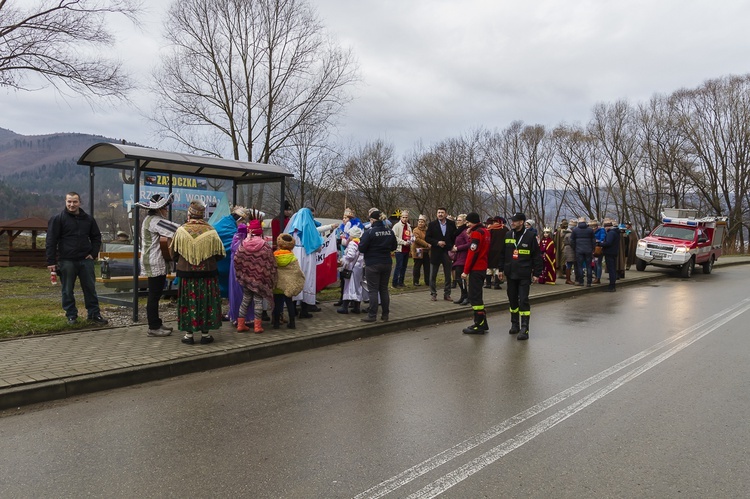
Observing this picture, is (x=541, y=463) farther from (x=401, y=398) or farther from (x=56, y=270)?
(x=56, y=270)

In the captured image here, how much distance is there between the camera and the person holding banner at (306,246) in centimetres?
890

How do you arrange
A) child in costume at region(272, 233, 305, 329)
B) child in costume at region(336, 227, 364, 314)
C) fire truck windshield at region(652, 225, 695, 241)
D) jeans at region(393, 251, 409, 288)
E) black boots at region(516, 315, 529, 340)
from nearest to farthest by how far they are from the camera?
child in costume at region(272, 233, 305, 329), black boots at region(516, 315, 529, 340), child in costume at region(336, 227, 364, 314), jeans at region(393, 251, 409, 288), fire truck windshield at region(652, 225, 695, 241)

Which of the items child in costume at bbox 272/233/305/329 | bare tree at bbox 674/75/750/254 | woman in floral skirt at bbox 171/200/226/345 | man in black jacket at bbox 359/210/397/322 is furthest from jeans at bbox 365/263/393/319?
bare tree at bbox 674/75/750/254

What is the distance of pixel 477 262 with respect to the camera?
8.80 meters

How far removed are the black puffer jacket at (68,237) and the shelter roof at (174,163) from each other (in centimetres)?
117

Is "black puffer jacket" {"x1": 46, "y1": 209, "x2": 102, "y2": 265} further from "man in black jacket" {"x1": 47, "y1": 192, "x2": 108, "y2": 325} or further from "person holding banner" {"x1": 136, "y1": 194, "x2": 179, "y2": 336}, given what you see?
"person holding banner" {"x1": 136, "y1": 194, "x2": 179, "y2": 336}

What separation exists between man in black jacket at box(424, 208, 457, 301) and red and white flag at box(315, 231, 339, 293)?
3039 mm

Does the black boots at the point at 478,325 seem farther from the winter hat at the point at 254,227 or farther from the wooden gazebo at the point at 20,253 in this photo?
the wooden gazebo at the point at 20,253

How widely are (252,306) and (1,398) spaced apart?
12.2ft

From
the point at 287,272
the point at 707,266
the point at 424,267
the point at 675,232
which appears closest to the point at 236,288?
the point at 287,272

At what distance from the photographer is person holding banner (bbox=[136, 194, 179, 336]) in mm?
7273

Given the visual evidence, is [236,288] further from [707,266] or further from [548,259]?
[707,266]

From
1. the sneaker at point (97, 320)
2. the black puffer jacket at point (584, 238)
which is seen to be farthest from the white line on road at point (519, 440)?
the black puffer jacket at point (584, 238)

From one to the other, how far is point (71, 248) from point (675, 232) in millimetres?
22113
